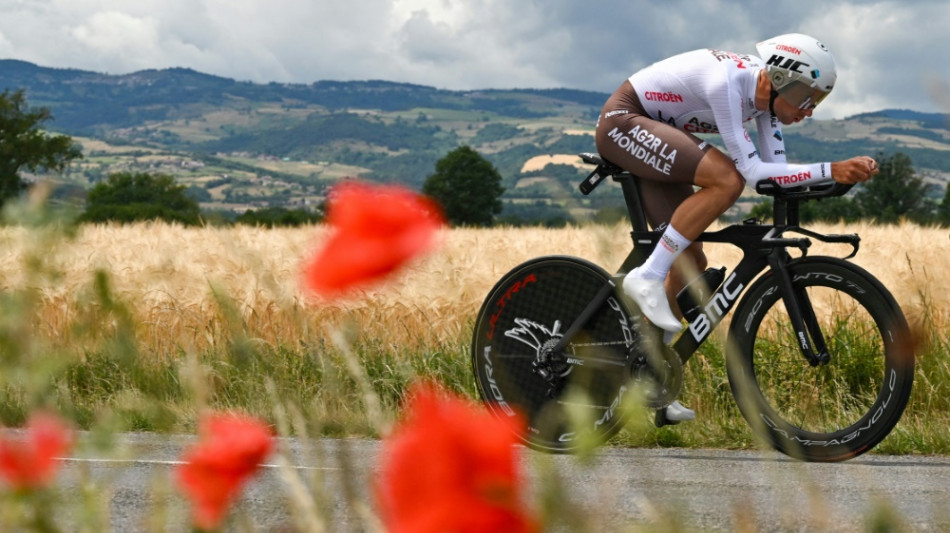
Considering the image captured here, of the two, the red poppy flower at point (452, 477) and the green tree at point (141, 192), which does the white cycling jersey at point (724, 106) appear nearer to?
the red poppy flower at point (452, 477)

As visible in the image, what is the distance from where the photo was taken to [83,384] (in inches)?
328

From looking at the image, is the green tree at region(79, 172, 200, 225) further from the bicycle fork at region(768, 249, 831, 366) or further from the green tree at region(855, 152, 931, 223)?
the bicycle fork at region(768, 249, 831, 366)

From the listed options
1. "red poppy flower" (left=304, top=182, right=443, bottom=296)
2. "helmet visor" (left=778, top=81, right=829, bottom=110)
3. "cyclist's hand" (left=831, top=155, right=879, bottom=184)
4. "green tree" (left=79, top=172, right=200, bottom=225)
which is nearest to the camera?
"red poppy flower" (left=304, top=182, right=443, bottom=296)

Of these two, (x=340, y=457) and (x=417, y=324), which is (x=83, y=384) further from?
(x=340, y=457)

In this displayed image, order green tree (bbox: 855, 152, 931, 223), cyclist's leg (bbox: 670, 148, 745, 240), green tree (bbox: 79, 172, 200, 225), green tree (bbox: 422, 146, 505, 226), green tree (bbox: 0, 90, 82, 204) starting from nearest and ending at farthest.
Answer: cyclist's leg (bbox: 670, 148, 745, 240) → green tree (bbox: 0, 90, 82, 204) → green tree (bbox: 422, 146, 505, 226) → green tree (bbox: 855, 152, 931, 223) → green tree (bbox: 79, 172, 200, 225)

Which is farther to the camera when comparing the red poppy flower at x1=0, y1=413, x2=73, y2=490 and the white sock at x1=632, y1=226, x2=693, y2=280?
the white sock at x1=632, y1=226, x2=693, y2=280

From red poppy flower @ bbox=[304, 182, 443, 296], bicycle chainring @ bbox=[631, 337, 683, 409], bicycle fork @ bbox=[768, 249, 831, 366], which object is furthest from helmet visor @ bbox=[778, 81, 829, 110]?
red poppy flower @ bbox=[304, 182, 443, 296]

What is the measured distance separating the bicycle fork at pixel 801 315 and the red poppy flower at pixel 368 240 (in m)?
4.53

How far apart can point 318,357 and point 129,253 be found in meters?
14.2

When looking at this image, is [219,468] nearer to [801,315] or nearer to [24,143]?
[801,315]

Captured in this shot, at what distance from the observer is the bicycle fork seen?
508 centimetres

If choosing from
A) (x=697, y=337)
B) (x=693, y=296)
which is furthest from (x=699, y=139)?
(x=697, y=337)

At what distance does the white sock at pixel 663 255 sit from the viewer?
5164 mm

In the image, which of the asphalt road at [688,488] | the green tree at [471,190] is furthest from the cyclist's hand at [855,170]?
the green tree at [471,190]
